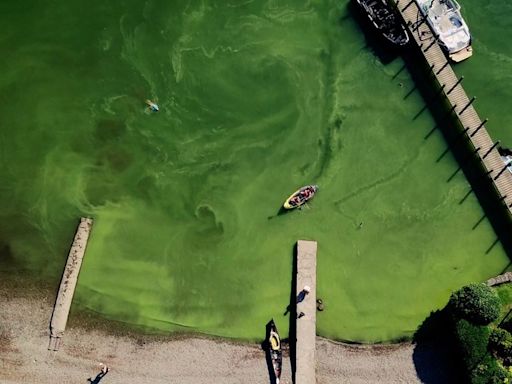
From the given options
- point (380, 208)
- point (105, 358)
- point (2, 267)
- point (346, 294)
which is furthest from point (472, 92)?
point (2, 267)

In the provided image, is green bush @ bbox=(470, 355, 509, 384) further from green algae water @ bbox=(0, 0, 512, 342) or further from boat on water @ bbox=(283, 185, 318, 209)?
boat on water @ bbox=(283, 185, 318, 209)

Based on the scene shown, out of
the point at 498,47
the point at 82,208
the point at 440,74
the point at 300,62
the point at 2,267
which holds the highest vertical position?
the point at 498,47

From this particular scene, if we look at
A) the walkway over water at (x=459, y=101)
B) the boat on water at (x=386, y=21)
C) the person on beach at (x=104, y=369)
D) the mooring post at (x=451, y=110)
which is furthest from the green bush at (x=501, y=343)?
the person on beach at (x=104, y=369)

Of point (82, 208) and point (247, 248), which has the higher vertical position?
point (247, 248)

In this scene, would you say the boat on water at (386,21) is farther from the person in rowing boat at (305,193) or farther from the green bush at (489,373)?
the green bush at (489,373)

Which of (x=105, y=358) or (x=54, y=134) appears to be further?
(x=54, y=134)

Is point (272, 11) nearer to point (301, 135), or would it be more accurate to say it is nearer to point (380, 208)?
point (301, 135)

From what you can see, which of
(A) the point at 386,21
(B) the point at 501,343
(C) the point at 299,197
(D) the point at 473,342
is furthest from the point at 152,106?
(B) the point at 501,343

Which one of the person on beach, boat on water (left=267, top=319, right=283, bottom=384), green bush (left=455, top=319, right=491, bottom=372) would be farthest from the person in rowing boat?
the person on beach
